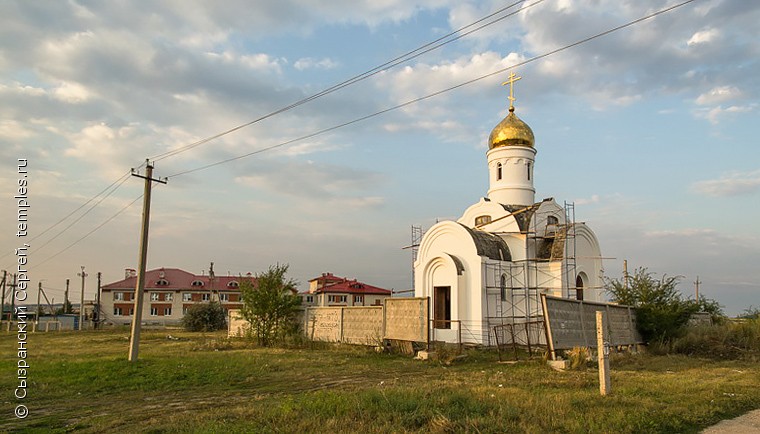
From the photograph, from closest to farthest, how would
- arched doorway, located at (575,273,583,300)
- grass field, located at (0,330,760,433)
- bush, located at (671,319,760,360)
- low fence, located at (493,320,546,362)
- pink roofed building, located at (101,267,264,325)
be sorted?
grass field, located at (0,330,760,433), bush, located at (671,319,760,360), low fence, located at (493,320,546,362), arched doorway, located at (575,273,583,300), pink roofed building, located at (101,267,264,325)

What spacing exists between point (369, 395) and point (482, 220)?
18399mm

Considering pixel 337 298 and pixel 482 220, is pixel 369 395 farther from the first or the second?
pixel 337 298

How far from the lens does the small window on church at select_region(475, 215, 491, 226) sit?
2603 centimetres

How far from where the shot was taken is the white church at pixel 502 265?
22172 millimetres

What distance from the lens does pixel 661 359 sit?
16.8 m

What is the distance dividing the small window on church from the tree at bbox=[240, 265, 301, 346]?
9127 mm

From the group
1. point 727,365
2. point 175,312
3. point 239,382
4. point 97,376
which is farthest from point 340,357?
point 175,312

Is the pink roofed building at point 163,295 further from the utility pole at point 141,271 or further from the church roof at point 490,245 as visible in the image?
the utility pole at point 141,271

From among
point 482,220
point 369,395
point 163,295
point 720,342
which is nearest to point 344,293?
point 163,295

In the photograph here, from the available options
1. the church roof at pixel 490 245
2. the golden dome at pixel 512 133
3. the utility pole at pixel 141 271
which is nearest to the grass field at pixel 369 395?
the utility pole at pixel 141 271

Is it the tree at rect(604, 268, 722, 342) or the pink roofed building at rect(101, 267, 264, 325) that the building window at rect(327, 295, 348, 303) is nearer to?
the pink roofed building at rect(101, 267, 264, 325)

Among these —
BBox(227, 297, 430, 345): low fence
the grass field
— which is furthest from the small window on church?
the grass field

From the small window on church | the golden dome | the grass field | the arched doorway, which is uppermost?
A: the golden dome

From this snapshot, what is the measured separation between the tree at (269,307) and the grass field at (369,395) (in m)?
5.67
